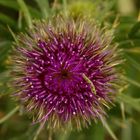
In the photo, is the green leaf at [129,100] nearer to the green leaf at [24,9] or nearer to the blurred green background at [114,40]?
the blurred green background at [114,40]

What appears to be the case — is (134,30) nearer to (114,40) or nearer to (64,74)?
(114,40)

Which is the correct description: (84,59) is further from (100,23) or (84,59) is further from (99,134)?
(99,134)

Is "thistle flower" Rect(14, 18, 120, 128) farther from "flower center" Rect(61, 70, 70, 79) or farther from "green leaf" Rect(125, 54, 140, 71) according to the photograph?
"green leaf" Rect(125, 54, 140, 71)

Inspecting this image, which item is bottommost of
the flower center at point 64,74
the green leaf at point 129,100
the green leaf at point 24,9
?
the green leaf at point 129,100

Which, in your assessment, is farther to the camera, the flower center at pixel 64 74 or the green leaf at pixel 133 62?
the green leaf at pixel 133 62

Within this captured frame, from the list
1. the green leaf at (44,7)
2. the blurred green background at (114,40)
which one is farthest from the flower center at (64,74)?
the green leaf at (44,7)

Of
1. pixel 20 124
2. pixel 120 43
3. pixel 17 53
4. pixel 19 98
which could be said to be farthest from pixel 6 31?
pixel 20 124

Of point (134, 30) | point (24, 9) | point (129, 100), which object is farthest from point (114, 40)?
point (24, 9)

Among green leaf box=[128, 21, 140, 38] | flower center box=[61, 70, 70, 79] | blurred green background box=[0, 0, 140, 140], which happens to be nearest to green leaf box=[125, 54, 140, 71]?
blurred green background box=[0, 0, 140, 140]
